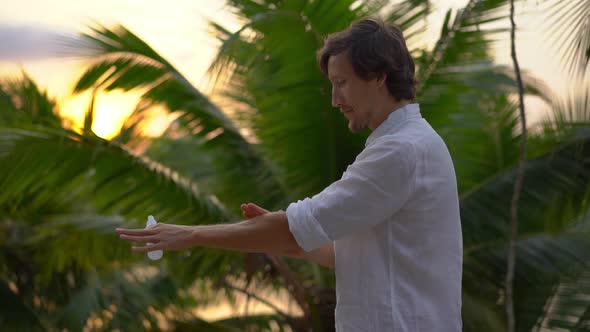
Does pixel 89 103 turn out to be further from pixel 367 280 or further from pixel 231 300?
pixel 367 280

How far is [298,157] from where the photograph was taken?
7168 mm

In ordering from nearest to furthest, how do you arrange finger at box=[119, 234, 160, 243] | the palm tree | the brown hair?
finger at box=[119, 234, 160, 243] < the brown hair < the palm tree

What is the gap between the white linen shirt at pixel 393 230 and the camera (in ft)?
6.76

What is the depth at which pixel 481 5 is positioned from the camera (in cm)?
637

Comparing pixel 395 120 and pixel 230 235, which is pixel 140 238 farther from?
pixel 395 120

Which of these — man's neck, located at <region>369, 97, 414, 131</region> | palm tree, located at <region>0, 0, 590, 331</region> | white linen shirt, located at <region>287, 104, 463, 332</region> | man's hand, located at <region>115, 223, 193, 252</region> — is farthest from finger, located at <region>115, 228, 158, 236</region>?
palm tree, located at <region>0, 0, 590, 331</region>

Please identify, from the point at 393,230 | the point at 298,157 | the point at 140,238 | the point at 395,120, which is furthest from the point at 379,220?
the point at 298,157

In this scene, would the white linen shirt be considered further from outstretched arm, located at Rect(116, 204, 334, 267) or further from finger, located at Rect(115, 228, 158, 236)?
finger, located at Rect(115, 228, 158, 236)

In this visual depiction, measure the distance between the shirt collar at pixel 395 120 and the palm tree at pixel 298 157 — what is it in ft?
11.2

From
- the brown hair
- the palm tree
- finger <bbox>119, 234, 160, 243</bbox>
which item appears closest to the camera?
finger <bbox>119, 234, 160, 243</bbox>

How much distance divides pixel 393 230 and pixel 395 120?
0.82 ft

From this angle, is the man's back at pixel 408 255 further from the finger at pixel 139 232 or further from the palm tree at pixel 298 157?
the palm tree at pixel 298 157

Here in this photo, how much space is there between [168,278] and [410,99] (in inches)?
363

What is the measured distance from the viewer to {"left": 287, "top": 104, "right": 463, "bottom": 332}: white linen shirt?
2.06 metres
